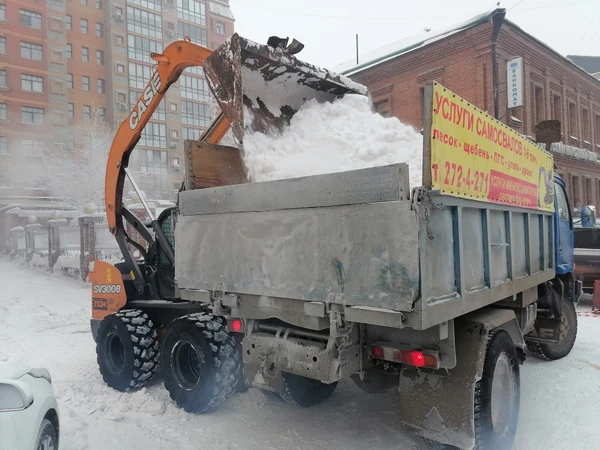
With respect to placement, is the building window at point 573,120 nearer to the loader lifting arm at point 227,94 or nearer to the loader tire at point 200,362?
the loader lifting arm at point 227,94

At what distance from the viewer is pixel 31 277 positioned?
1664cm

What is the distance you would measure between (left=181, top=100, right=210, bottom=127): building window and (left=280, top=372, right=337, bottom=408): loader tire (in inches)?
1984

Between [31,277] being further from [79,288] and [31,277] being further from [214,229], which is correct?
[214,229]

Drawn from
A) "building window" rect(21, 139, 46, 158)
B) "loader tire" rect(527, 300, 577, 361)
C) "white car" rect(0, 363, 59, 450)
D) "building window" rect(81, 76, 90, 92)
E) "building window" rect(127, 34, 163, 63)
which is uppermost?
"building window" rect(127, 34, 163, 63)

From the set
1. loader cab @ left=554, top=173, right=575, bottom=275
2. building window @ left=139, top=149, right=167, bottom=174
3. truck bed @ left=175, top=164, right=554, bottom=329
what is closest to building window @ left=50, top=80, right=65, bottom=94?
building window @ left=139, top=149, right=167, bottom=174

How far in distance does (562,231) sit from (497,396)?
322cm

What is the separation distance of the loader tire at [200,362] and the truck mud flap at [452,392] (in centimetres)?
176

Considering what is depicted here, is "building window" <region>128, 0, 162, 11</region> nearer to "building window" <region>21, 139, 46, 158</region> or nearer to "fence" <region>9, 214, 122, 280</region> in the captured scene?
"building window" <region>21, 139, 46, 158</region>

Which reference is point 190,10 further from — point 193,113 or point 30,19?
point 30,19

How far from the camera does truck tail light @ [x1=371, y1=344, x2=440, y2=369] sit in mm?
3082

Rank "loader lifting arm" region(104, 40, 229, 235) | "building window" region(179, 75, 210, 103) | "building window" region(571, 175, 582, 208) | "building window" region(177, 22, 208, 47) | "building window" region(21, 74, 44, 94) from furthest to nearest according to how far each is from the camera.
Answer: "building window" region(177, 22, 208, 47) → "building window" region(179, 75, 210, 103) → "building window" region(21, 74, 44, 94) → "building window" region(571, 175, 582, 208) → "loader lifting arm" region(104, 40, 229, 235)

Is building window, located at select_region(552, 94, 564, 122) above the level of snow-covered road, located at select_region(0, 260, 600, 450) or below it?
above

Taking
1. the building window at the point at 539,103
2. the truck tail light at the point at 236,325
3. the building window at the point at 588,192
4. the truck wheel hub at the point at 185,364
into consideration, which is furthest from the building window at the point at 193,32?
the truck tail light at the point at 236,325

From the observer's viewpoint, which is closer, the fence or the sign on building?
the fence
